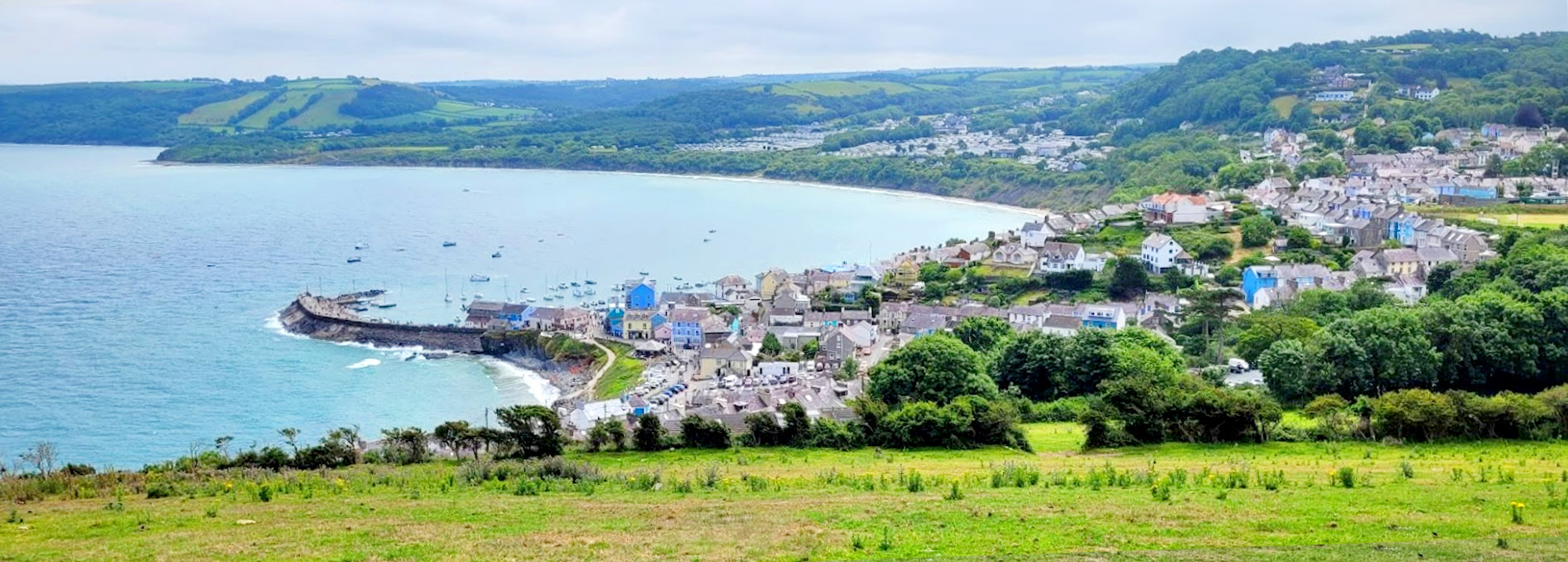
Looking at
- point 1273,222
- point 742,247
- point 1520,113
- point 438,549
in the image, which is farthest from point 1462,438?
point 1520,113

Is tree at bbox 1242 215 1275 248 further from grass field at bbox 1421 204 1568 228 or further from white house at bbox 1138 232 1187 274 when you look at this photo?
grass field at bbox 1421 204 1568 228

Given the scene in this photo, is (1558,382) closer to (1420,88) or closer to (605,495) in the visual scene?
(605,495)

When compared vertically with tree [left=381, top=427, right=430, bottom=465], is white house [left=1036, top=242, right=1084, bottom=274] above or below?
below

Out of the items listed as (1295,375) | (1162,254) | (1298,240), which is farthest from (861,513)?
(1298,240)

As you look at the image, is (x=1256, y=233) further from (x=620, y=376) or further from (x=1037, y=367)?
(x=620, y=376)

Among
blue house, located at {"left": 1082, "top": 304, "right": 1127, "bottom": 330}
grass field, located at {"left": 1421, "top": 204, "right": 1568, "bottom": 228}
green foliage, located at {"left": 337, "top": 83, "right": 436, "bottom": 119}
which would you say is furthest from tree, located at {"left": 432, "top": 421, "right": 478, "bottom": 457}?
green foliage, located at {"left": 337, "top": 83, "right": 436, "bottom": 119}

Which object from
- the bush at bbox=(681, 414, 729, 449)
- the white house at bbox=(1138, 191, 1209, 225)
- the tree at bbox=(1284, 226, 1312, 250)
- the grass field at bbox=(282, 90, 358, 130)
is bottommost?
the bush at bbox=(681, 414, 729, 449)

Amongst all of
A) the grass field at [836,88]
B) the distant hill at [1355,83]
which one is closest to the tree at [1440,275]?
the distant hill at [1355,83]
